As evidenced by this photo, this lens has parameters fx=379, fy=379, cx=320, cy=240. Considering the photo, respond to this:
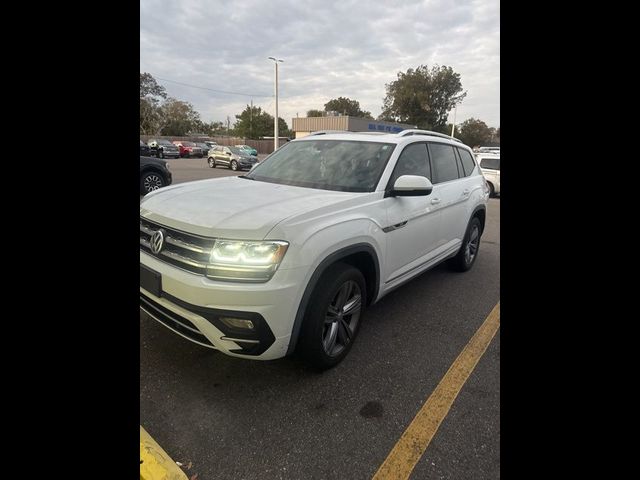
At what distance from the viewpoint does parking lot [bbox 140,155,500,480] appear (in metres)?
1.96

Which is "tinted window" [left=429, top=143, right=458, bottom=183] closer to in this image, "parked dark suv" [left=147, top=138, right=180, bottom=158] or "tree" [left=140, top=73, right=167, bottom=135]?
Answer: "parked dark suv" [left=147, top=138, right=180, bottom=158]

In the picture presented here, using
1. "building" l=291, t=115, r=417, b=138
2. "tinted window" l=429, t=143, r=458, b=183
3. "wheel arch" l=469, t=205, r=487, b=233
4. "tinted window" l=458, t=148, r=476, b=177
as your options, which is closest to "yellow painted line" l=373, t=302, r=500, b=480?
"tinted window" l=429, t=143, r=458, b=183

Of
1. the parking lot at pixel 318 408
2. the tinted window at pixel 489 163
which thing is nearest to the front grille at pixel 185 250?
the parking lot at pixel 318 408

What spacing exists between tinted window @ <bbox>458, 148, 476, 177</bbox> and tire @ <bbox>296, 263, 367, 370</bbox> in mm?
2770

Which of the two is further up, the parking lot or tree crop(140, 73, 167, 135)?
tree crop(140, 73, 167, 135)

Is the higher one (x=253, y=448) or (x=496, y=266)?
(x=496, y=266)

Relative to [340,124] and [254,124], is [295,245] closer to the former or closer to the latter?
[340,124]

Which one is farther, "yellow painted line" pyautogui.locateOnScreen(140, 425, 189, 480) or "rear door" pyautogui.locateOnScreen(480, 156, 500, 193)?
"rear door" pyautogui.locateOnScreen(480, 156, 500, 193)

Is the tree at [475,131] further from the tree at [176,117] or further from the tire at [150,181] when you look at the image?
the tire at [150,181]
